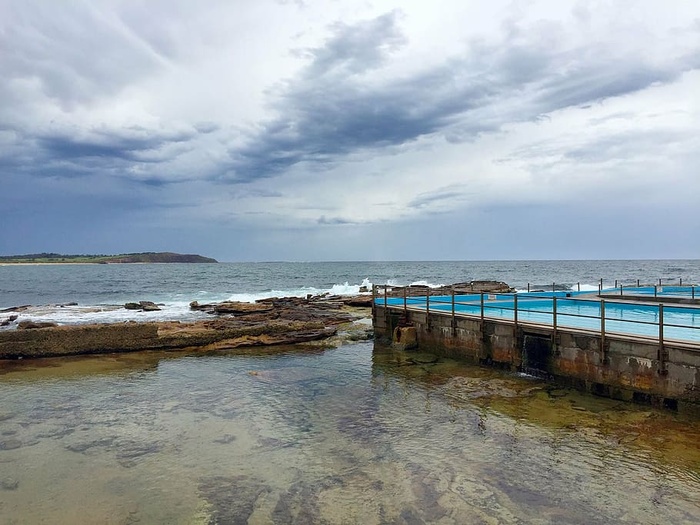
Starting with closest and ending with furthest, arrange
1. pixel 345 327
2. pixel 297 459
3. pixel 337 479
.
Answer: pixel 337 479, pixel 297 459, pixel 345 327

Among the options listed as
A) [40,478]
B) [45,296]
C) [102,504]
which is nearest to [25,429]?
[40,478]

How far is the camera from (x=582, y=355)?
12.1 m

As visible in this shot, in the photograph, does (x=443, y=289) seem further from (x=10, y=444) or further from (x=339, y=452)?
(x=10, y=444)

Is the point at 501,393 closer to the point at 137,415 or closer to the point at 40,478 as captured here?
the point at 137,415

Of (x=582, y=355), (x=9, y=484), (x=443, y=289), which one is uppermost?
(x=443, y=289)

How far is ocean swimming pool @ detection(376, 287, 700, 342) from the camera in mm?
12180

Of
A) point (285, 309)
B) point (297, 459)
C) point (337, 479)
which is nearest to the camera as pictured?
point (337, 479)

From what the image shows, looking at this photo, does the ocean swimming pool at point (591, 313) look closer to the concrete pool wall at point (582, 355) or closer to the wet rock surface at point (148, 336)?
the concrete pool wall at point (582, 355)

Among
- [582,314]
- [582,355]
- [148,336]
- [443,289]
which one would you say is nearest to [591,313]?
[582,314]

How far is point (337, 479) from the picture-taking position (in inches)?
291

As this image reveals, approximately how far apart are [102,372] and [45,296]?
162ft

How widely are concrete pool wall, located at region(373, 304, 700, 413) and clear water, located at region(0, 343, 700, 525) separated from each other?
48cm

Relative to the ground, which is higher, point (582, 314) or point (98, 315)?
point (582, 314)

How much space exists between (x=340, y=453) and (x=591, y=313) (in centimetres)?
1367
